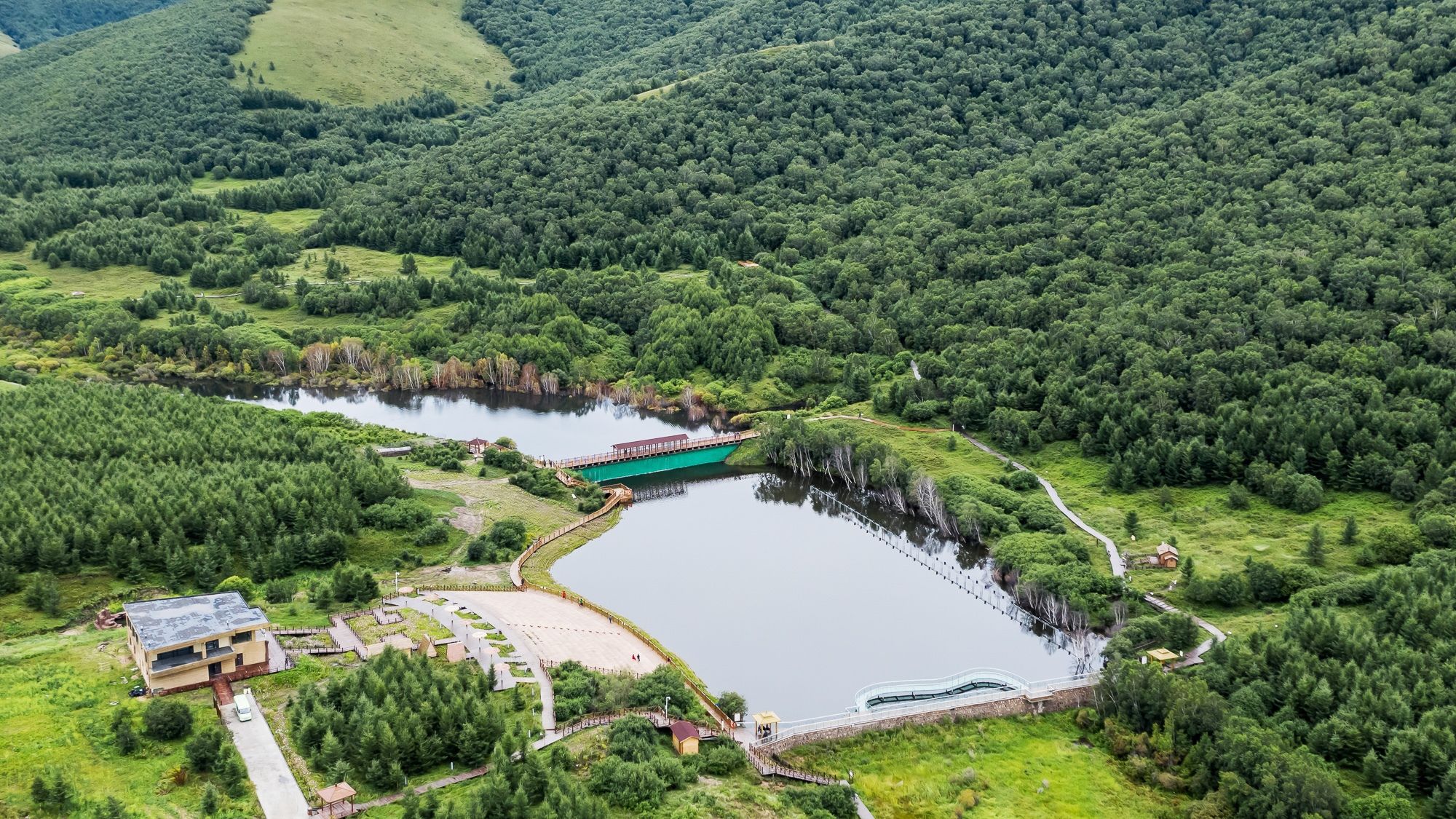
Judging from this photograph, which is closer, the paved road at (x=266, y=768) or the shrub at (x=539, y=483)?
the paved road at (x=266, y=768)

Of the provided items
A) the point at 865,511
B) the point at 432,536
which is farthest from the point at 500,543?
the point at 865,511

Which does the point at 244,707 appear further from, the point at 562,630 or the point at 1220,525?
the point at 1220,525

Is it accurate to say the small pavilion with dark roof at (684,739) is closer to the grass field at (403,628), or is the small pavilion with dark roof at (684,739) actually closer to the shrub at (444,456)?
the grass field at (403,628)

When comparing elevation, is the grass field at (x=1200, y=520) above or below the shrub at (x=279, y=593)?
below

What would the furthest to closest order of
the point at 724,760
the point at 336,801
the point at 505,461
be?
the point at 505,461
the point at 724,760
the point at 336,801

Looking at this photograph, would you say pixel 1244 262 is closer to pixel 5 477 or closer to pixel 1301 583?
pixel 1301 583

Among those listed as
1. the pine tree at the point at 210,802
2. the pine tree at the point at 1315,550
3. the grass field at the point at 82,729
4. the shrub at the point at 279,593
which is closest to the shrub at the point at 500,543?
the shrub at the point at 279,593

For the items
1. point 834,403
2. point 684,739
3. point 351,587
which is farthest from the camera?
point 834,403
